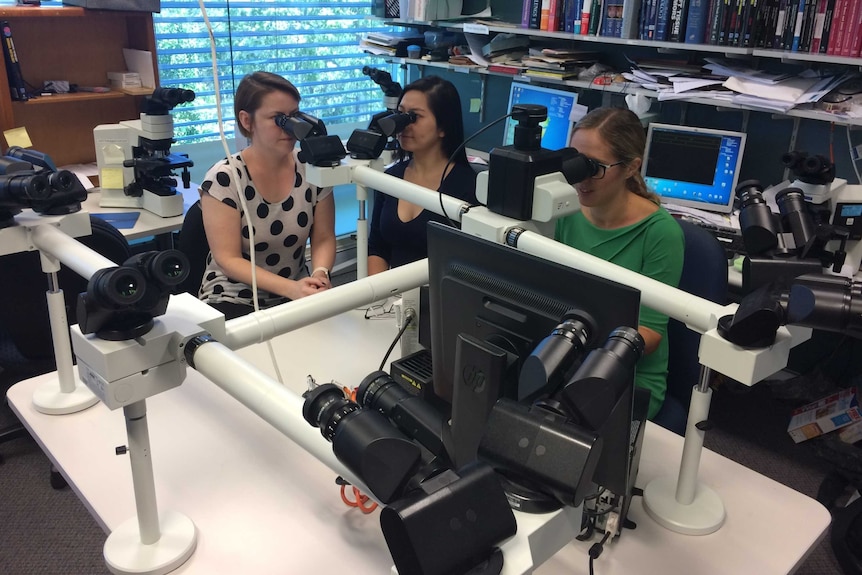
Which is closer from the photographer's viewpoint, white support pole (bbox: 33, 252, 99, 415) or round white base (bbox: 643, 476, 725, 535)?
round white base (bbox: 643, 476, 725, 535)

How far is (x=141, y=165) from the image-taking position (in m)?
2.69

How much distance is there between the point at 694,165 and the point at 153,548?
2485mm

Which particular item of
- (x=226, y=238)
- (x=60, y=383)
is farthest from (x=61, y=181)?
(x=226, y=238)

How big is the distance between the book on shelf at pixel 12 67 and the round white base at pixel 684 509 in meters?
2.84

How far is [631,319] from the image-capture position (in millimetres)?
903

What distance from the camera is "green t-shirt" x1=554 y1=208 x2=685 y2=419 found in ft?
5.40

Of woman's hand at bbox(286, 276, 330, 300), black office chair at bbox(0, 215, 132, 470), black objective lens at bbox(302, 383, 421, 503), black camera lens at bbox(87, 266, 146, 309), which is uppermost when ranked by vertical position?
black camera lens at bbox(87, 266, 146, 309)

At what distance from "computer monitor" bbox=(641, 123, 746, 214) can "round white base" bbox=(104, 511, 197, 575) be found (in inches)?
90.8

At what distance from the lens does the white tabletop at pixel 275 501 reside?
3.65 feet

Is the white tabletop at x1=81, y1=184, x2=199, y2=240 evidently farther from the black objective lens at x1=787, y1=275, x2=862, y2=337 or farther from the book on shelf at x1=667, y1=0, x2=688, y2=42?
the black objective lens at x1=787, y1=275, x2=862, y2=337

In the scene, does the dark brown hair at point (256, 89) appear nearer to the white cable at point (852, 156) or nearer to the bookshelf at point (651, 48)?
the bookshelf at point (651, 48)

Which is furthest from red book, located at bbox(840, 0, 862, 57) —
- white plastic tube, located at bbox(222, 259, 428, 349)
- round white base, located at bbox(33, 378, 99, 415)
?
round white base, located at bbox(33, 378, 99, 415)

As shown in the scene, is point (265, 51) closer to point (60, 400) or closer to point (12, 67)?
point (12, 67)

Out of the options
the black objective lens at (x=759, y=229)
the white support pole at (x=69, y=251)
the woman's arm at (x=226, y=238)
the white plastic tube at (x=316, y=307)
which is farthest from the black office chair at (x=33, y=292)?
the black objective lens at (x=759, y=229)
